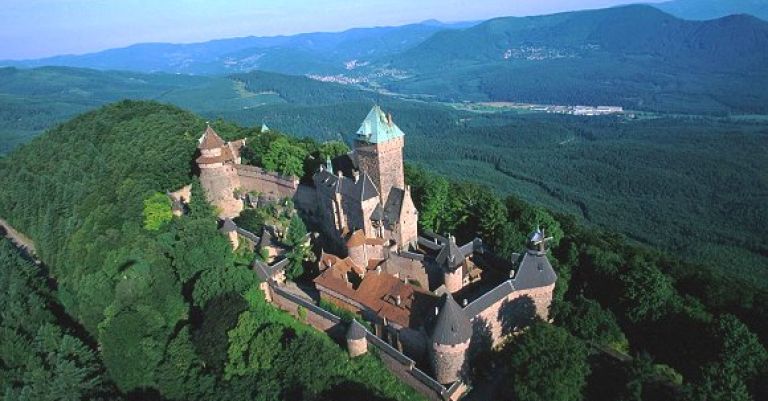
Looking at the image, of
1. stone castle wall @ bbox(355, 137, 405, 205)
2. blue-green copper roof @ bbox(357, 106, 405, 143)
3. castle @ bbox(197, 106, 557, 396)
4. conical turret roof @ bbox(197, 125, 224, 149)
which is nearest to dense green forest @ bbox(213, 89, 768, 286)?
castle @ bbox(197, 106, 557, 396)

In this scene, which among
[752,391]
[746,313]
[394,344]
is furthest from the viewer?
[746,313]

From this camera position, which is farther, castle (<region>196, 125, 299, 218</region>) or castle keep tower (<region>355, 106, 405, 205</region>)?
castle (<region>196, 125, 299, 218</region>)

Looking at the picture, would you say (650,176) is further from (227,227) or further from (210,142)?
(227,227)

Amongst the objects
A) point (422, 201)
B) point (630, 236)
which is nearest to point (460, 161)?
point (630, 236)

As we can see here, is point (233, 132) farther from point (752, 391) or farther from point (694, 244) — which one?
point (694, 244)

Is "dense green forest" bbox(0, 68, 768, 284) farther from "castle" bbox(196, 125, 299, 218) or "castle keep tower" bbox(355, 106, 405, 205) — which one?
"castle" bbox(196, 125, 299, 218)

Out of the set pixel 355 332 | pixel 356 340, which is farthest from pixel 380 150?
pixel 356 340

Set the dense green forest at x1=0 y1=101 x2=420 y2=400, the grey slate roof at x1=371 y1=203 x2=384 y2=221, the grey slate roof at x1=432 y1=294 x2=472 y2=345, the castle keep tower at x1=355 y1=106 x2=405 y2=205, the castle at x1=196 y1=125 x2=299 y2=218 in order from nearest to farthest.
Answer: the grey slate roof at x1=432 y1=294 x2=472 y2=345 < the dense green forest at x1=0 y1=101 x2=420 y2=400 < the castle keep tower at x1=355 y1=106 x2=405 y2=205 < the grey slate roof at x1=371 y1=203 x2=384 y2=221 < the castle at x1=196 y1=125 x2=299 y2=218
